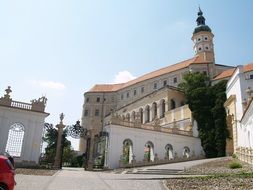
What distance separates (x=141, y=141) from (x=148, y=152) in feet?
10.7

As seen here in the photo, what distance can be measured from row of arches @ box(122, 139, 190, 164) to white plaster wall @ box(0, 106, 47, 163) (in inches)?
377

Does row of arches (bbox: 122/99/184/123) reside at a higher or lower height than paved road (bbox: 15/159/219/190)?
higher

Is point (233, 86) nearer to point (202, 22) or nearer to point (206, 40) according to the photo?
point (206, 40)

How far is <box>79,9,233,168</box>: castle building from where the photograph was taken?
33.1 metres

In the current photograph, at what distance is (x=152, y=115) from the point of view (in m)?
61.7

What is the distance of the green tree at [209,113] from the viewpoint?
1623 inches

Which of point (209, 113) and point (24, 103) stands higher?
point (209, 113)

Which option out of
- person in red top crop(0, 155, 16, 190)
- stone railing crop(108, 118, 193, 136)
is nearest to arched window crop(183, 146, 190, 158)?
stone railing crop(108, 118, 193, 136)

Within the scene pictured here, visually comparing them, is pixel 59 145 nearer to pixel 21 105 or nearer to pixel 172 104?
pixel 21 105

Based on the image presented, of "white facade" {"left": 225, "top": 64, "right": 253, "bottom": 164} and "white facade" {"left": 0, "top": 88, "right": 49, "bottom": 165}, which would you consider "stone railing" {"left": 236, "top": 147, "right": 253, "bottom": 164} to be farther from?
"white facade" {"left": 0, "top": 88, "right": 49, "bottom": 165}

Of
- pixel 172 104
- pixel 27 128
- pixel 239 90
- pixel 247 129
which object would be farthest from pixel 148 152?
pixel 172 104

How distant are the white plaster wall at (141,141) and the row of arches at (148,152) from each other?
0.41 meters

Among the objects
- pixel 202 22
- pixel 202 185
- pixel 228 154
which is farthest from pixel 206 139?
pixel 202 22

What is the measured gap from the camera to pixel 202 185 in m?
12.9
